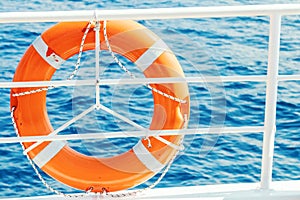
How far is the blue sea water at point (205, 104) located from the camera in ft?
15.7

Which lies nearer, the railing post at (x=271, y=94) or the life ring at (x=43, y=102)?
the railing post at (x=271, y=94)

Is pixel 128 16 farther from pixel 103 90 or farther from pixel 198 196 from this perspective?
pixel 103 90

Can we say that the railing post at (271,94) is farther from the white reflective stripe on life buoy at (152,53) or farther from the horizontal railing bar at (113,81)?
the white reflective stripe on life buoy at (152,53)

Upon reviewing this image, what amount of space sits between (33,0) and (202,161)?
441 centimetres

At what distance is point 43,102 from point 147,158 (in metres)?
0.37

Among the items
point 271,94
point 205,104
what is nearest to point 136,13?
point 271,94

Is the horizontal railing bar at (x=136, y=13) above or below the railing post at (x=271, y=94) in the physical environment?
above

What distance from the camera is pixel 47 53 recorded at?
244 cm

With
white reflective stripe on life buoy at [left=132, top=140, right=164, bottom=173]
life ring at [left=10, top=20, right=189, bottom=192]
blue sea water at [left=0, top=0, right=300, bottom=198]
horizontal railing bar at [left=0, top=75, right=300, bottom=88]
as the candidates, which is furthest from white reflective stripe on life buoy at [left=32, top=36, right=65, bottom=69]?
blue sea water at [left=0, top=0, right=300, bottom=198]

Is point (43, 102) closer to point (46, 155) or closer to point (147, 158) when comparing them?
point (46, 155)

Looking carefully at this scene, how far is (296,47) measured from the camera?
7.07 meters

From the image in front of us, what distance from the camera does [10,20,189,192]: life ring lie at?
241cm

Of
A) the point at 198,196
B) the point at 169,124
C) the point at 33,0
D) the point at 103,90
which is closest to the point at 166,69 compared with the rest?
the point at 169,124

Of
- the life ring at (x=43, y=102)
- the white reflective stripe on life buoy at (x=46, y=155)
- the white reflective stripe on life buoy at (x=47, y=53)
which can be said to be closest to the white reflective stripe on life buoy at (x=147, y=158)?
the life ring at (x=43, y=102)
